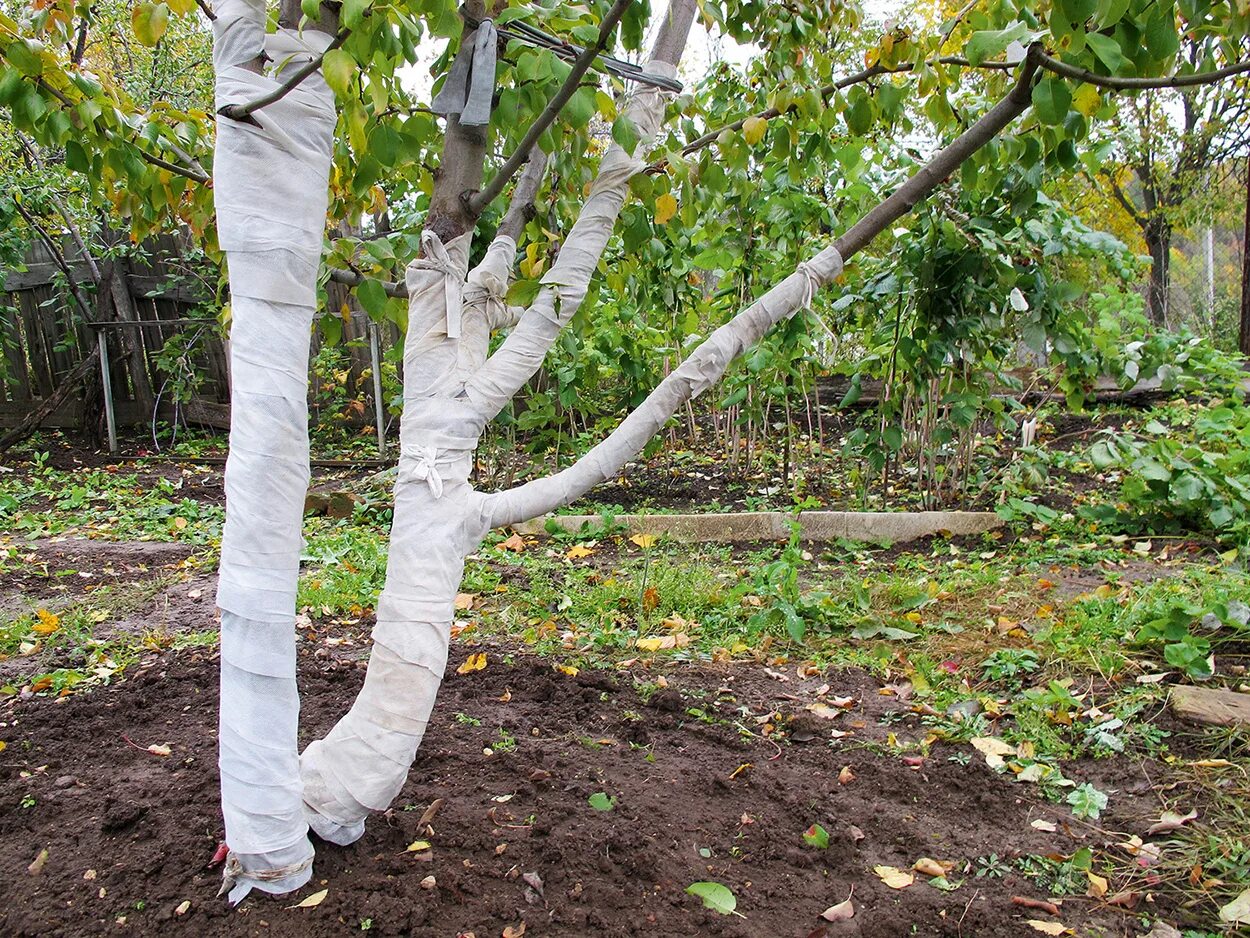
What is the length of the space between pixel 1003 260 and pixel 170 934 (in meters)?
4.53

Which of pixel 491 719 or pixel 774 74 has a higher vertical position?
pixel 774 74

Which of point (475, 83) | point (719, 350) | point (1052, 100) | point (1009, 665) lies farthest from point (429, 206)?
point (1009, 665)

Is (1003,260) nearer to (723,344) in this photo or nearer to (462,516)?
(723,344)

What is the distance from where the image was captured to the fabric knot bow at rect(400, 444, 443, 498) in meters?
1.88

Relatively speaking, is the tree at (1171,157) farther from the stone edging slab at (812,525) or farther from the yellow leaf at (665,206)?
the yellow leaf at (665,206)

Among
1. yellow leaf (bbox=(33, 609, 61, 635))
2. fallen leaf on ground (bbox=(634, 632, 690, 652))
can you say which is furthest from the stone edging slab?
yellow leaf (bbox=(33, 609, 61, 635))

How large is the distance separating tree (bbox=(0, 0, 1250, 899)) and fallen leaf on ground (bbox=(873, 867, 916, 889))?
3.67ft

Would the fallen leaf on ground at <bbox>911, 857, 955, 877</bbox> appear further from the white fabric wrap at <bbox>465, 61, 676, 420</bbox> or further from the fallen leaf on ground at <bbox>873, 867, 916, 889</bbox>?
the white fabric wrap at <bbox>465, 61, 676, 420</bbox>

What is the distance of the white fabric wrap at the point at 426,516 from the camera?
6.04ft

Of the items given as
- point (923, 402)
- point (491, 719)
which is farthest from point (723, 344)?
point (923, 402)

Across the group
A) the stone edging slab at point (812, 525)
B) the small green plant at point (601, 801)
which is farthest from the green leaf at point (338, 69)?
the stone edging slab at point (812, 525)

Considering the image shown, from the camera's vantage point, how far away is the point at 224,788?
67.7 inches

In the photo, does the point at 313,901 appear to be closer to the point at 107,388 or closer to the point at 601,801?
the point at 601,801

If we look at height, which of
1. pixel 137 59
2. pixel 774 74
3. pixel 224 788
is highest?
pixel 137 59
